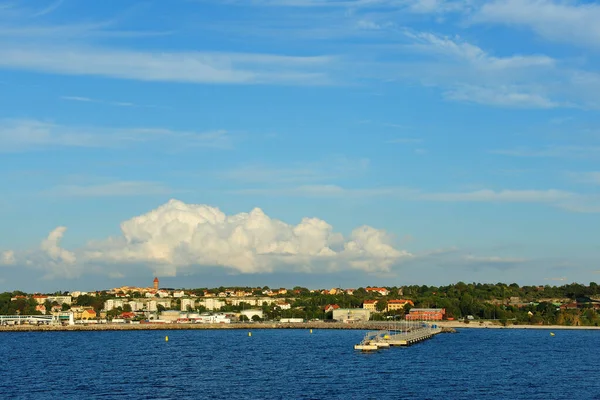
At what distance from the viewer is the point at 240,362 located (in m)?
102

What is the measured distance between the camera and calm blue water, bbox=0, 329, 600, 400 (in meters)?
70.6

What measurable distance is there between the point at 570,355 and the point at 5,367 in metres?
78.2

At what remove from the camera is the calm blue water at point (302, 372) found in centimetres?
7062

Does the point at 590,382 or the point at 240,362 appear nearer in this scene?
the point at 590,382

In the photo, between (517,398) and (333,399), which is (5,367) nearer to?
(333,399)

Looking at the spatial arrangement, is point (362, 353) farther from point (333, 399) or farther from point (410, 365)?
point (333, 399)

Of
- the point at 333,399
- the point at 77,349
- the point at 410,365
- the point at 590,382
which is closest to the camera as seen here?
the point at 333,399

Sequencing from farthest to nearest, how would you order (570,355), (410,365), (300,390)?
(570,355), (410,365), (300,390)

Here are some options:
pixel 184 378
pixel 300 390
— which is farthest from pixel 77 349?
pixel 300 390

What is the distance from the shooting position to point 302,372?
288ft

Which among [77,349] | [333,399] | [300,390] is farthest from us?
[77,349]

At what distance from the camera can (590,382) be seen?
79562 mm

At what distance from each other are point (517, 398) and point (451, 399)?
19.9 feet

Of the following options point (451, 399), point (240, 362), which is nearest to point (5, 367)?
point (240, 362)
